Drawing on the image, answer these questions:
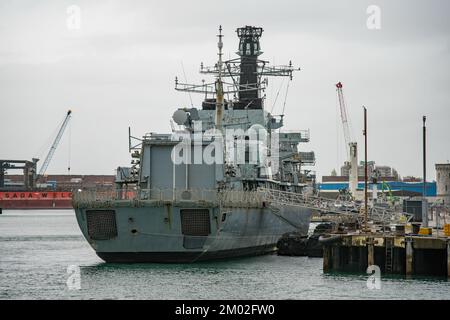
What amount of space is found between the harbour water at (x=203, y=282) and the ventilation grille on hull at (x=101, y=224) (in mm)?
1519

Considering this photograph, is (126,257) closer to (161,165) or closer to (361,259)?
(161,165)

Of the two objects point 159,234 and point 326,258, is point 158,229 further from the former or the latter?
point 326,258

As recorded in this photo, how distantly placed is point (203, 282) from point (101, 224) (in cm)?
768

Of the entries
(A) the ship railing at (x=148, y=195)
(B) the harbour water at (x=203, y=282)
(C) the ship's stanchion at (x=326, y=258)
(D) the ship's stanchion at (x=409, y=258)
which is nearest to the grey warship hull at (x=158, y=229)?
(A) the ship railing at (x=148, y=195)

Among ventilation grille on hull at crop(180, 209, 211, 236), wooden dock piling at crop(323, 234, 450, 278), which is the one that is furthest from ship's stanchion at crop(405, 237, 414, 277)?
ventilation grille on hull at crop(180, 209, 211, 236)

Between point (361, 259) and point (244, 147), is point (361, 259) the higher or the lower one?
the lower one

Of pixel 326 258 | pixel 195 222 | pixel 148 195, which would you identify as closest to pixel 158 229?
pixel 195 222

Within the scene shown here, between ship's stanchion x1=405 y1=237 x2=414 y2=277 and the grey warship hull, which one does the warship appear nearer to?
the grey warship hull

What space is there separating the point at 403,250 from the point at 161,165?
42.4 feet

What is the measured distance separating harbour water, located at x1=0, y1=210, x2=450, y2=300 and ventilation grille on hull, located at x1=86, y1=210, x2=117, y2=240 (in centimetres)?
152

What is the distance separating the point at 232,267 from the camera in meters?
40.6

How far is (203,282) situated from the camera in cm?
3475
